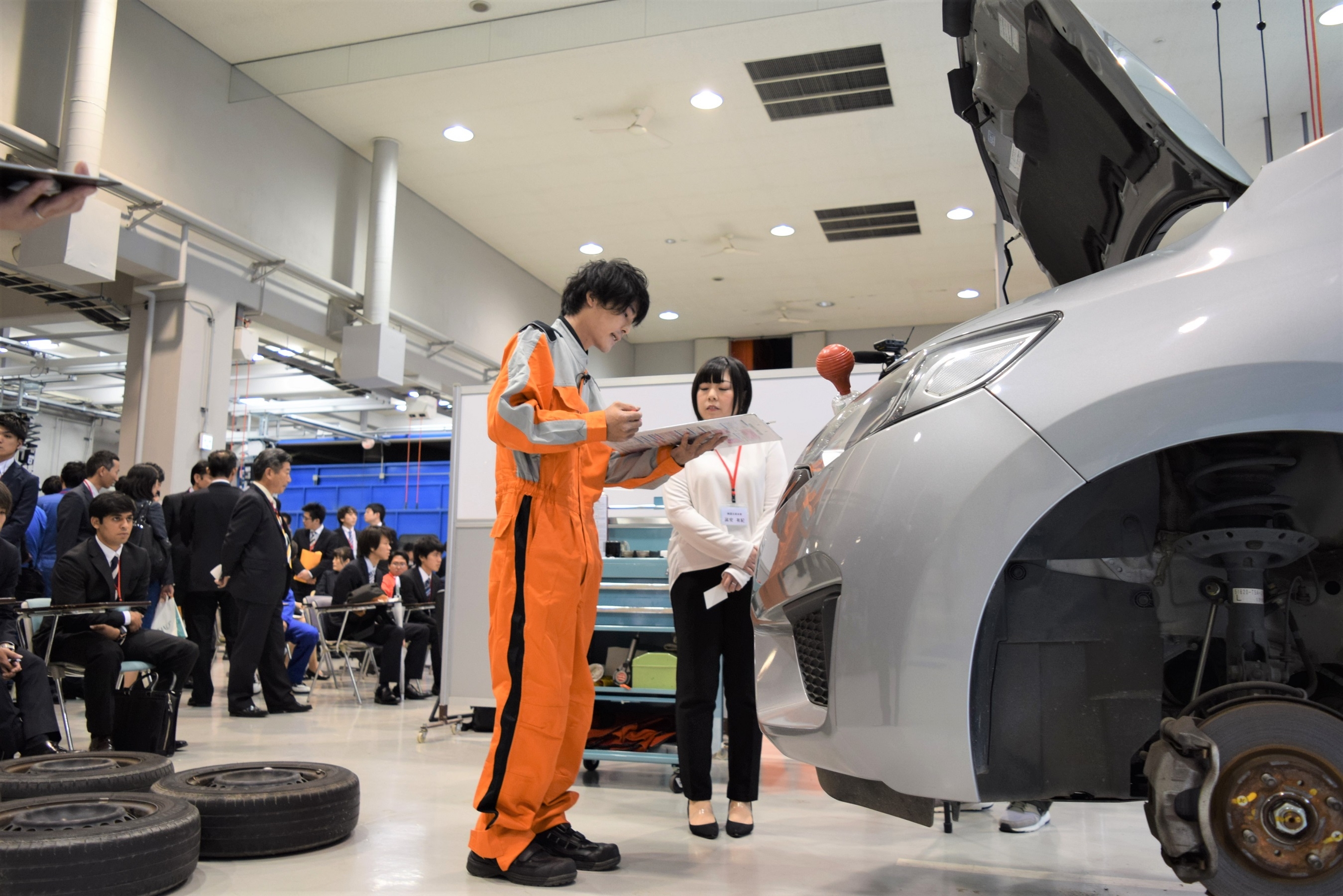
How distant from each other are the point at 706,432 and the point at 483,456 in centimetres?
307

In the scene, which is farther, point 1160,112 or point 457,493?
point 457,493

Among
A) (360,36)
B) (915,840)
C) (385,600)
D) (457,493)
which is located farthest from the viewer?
(360,36)

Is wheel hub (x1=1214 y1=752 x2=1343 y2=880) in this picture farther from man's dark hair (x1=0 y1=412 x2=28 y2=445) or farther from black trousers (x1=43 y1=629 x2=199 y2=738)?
man's dark hair (x1=0 y1=412 x2=28 y2=445)

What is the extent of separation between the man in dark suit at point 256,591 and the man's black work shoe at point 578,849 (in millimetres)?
3789

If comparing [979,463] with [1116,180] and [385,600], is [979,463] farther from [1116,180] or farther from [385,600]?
[385,600]

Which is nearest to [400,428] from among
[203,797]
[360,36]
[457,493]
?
[360,36]

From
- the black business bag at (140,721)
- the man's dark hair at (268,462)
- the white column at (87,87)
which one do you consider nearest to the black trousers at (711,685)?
the black business bag at (140,721)

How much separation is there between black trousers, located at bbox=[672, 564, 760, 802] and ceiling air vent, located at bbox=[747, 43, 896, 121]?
5.33 metres

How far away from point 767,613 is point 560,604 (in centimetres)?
69

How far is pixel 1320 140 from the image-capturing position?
127 cm

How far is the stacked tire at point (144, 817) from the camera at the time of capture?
1.89 m

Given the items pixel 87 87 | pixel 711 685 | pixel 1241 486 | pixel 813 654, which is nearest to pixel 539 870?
pixel 711 685

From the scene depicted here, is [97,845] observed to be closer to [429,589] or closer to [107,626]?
[107,626]

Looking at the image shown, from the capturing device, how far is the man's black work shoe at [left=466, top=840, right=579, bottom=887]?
6.96 feet
